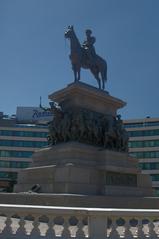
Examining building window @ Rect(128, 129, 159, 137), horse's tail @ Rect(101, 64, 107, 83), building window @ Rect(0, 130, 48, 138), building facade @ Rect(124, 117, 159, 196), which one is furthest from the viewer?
building window @ Rect(0, 130, 48, 138)

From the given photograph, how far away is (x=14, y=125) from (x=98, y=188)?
67.6m

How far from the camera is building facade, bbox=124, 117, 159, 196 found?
78000 millimetres

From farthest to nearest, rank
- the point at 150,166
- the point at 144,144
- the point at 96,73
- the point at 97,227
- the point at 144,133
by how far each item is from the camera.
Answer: the point at 144,133 → the point at 144,144 → the point at 150,166 → the point at 96,73 → the point at 97,227

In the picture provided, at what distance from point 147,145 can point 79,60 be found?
192 ft

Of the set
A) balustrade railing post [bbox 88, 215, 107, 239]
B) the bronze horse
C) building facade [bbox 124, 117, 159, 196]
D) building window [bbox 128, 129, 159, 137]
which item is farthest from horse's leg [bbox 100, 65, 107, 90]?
building window [bbox 128, 129, 159, 137]

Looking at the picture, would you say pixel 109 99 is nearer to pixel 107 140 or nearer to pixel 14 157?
pixel 107 140

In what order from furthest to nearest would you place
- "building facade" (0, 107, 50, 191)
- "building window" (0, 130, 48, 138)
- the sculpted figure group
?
"building window" (0, 130, 48, 138) < "building facade" (0, 107, 50, 191) < the sculpted figure group

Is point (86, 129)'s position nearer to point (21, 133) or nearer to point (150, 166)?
point (150, 166)

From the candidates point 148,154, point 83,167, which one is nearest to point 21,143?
point 148,154

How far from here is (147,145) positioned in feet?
264

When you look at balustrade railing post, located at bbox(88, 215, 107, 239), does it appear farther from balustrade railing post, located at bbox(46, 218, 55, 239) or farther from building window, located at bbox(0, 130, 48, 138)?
building window, located at bbox(0, 130, 48, 138)

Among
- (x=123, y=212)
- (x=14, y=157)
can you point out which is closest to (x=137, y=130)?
(x=14, y=157)

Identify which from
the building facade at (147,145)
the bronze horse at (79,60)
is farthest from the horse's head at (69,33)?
the building facade at (147,145)

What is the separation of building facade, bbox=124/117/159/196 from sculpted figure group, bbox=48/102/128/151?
5504 centimetres
